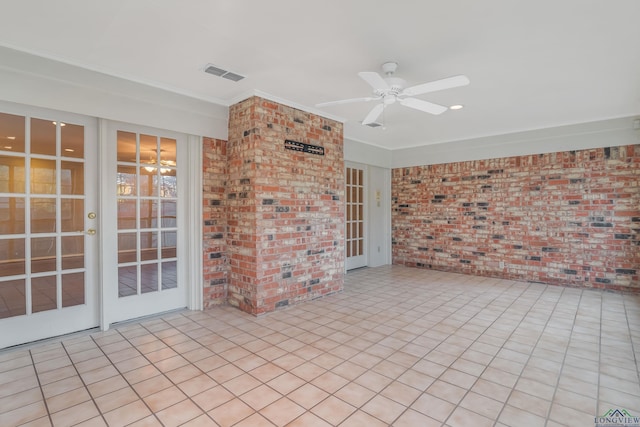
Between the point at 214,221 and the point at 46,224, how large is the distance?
5.30 ft

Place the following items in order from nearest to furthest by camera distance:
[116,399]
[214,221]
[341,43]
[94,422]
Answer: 1. [94,422]
2. [116,399]
3. [341,43]
4. [214,221]

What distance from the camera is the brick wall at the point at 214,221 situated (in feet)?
13.1

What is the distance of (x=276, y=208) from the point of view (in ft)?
13.0

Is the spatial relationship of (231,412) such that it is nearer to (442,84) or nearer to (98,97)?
(442,84)

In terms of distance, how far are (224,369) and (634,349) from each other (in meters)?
3.55

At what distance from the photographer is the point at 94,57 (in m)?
2.89

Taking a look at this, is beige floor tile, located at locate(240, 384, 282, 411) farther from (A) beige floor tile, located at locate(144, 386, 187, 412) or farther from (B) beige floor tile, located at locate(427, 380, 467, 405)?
(B) beige floor tile, located at locate(427, 380, 467, 405)

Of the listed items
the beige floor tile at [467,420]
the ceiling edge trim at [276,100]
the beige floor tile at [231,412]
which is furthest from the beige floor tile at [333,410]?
the ceiling edge trim at [276,100]

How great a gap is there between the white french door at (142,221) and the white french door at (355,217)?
3288 mm

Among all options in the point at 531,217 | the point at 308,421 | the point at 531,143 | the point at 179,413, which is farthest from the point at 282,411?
the point at 531,143

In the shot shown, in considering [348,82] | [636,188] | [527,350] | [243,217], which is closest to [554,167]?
[636,188]

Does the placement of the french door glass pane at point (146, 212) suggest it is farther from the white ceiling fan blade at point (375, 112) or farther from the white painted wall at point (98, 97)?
the white ceiling fan blade at point (375, 112)

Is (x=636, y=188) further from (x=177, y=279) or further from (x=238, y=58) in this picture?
(x=177, y=279)

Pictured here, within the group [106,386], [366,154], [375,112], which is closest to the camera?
[106,386]
